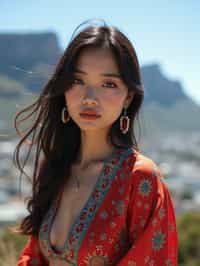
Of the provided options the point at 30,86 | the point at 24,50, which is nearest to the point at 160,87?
the point at 24,50

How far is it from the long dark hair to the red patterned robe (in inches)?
7.0

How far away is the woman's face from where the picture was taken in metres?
1.36

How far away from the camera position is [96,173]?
1.47 meters

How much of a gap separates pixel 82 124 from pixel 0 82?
202ft

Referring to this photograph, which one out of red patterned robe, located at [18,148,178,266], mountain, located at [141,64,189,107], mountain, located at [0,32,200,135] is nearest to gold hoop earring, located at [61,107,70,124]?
red patterned robe, located at [18,148,178,266]

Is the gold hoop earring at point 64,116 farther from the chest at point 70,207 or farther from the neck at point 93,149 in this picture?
the chest at point 70,207

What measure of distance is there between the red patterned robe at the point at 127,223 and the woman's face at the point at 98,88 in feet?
0.49

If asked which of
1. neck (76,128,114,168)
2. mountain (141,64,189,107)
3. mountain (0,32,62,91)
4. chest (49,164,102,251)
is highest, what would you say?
neck (76,128,114,168)

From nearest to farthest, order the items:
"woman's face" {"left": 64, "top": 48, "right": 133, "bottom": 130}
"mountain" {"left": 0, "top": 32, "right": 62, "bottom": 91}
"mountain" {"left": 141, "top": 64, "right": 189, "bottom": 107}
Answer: "woman's face" {"left": 64, "top": 48, "right": 133, "bottom": 130} < "mountain" {"left": 0, "top": 32, "right": 62, "bottom": 91} < "mountain" {"left": 141, "top": 64, "right": 189, "bottom": 107}

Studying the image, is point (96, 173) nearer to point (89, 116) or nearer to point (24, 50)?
point (89, 116)

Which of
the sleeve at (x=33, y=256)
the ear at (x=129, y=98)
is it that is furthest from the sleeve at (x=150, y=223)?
the sleeve at (x=33, y=256)

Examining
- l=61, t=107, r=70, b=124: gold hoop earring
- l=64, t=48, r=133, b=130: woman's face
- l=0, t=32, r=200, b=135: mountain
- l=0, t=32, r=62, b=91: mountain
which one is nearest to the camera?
l=64, t=48, r=133, b=130: woman's face

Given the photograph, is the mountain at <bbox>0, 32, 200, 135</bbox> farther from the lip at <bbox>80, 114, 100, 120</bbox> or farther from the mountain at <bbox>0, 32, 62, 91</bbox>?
the lip at <bbox>80, 114, 100, 120</bbox>

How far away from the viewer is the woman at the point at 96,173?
1263 mm
